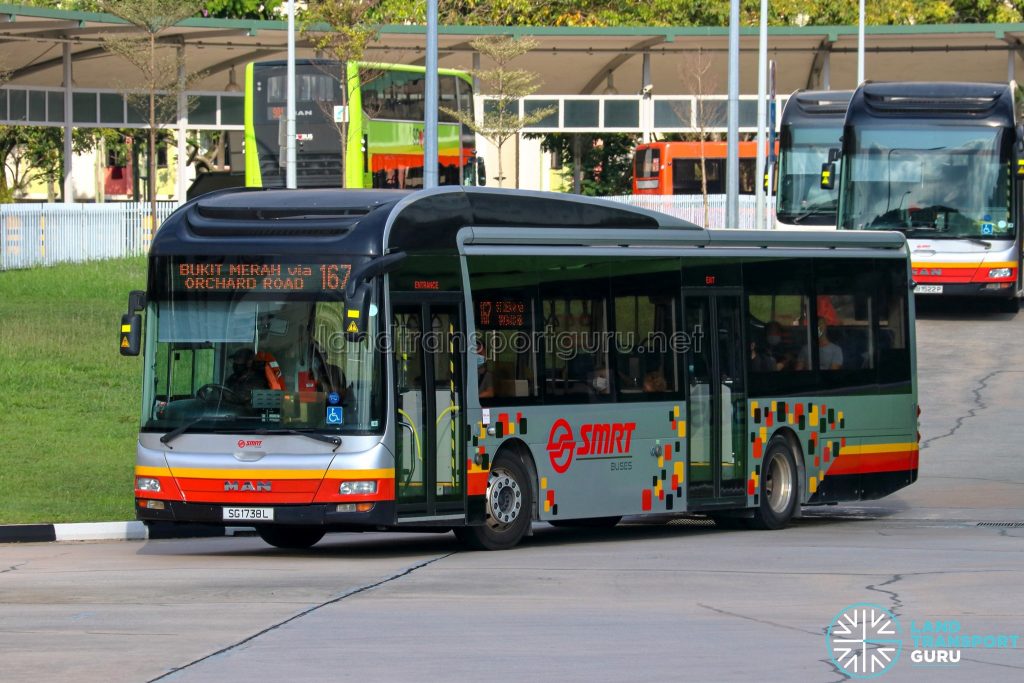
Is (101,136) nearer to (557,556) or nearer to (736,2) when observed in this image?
(736,2)

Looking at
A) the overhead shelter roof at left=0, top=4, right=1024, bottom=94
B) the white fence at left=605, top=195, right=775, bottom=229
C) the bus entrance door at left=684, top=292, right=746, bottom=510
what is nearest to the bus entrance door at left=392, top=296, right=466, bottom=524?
the bus entrance door at left=684, top=292, right=746, bottom=510

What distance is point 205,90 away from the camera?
5978 cm

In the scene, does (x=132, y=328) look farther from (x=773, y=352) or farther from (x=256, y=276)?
(x=773, y=352)

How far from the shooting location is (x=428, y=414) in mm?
13633

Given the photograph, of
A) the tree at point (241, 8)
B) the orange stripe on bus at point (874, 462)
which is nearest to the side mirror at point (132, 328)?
the orange stripe on bus at point (874, 462)

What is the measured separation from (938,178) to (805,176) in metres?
8.15

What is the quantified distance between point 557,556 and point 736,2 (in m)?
19.4

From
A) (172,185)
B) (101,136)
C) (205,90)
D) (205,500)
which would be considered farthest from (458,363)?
(172,185)

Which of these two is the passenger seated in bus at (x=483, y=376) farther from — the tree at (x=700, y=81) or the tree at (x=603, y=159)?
the tree at (x=603, y=159)

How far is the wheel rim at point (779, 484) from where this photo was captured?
670 inches

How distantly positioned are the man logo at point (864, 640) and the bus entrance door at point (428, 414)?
3.70 metres

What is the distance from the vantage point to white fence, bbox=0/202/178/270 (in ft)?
136

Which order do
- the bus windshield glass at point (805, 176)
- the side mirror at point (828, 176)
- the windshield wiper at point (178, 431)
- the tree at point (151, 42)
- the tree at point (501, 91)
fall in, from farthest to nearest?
the tree at point (151, 42)
the tree at point (501, 91)
the bus windshield glass at point (805, 176)
the side mirror at point (828, 176)
the windshield wiper at point (178, 431)

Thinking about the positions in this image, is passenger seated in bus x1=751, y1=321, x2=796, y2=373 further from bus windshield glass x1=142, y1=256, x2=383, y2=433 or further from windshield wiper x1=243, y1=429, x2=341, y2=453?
windshield wiper x1=243, y1=429, x2=341, y2=453
